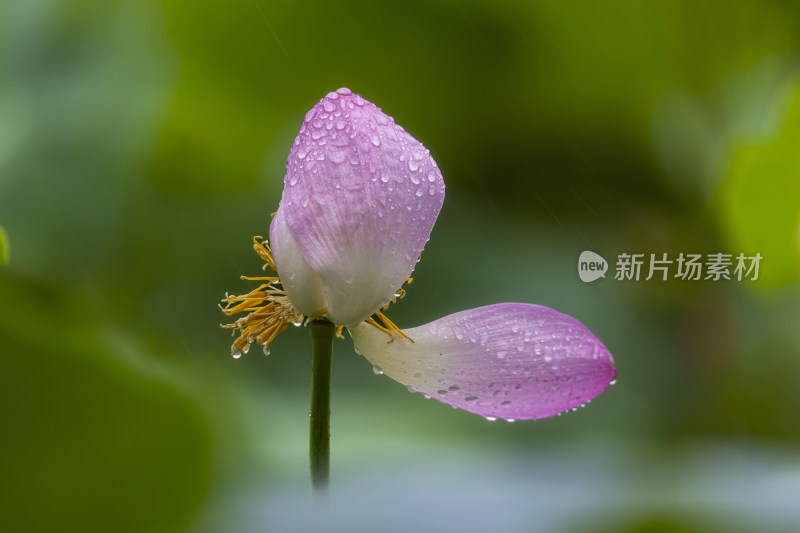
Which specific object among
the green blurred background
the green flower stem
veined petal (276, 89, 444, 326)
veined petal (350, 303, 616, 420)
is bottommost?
the green flower stem

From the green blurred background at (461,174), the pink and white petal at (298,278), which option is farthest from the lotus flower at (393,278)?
the green blurred background at (461,174)

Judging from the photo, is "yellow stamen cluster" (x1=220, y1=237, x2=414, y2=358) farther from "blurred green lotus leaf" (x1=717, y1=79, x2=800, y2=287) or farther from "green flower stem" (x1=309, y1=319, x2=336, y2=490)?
"blurred green lotus leaf" (x1=717, y1=79, x2=800, y2=287)

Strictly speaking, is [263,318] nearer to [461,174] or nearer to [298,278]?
[298,278]

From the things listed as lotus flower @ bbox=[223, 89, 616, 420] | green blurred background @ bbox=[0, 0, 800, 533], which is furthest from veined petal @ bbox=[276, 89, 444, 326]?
green blurred background @ bbox=[0, 0, 800, 533]

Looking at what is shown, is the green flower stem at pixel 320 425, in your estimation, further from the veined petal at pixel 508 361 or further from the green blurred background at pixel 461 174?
the green blurred background at pixel 461 174

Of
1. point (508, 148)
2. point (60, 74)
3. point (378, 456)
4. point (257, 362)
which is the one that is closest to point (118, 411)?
point (378, 456)

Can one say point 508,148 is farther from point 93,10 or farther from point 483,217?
point 93,10
